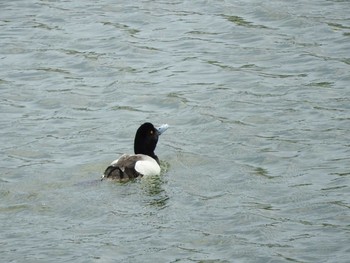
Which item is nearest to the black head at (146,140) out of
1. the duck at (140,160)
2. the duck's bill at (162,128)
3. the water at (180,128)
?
the duck at (140,160)

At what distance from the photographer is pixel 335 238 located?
12.3 metres

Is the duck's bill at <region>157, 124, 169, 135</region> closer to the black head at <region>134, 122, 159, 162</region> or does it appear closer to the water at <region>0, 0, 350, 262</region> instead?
the black head at <region>134, 122, 159, 162</region>

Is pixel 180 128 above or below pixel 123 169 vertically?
below

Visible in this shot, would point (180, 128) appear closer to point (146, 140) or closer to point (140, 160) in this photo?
point (146, 140)

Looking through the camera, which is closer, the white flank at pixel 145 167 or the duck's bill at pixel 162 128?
the white flank at pixel 145 167

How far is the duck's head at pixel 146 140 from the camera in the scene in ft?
50.3

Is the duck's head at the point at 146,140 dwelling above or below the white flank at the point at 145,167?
above

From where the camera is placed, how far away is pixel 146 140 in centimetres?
1538

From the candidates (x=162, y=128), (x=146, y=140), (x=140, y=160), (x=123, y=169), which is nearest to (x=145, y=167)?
(x=140, y=160)

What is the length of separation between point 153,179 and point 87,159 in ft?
4.03

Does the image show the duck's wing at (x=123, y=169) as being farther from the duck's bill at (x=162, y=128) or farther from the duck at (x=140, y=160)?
the duck's bill at (x=162, y=128)

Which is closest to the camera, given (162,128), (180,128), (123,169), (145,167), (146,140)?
(123,169)

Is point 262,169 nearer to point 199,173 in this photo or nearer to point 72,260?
point 199,173

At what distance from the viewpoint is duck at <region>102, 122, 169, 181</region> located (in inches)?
573
